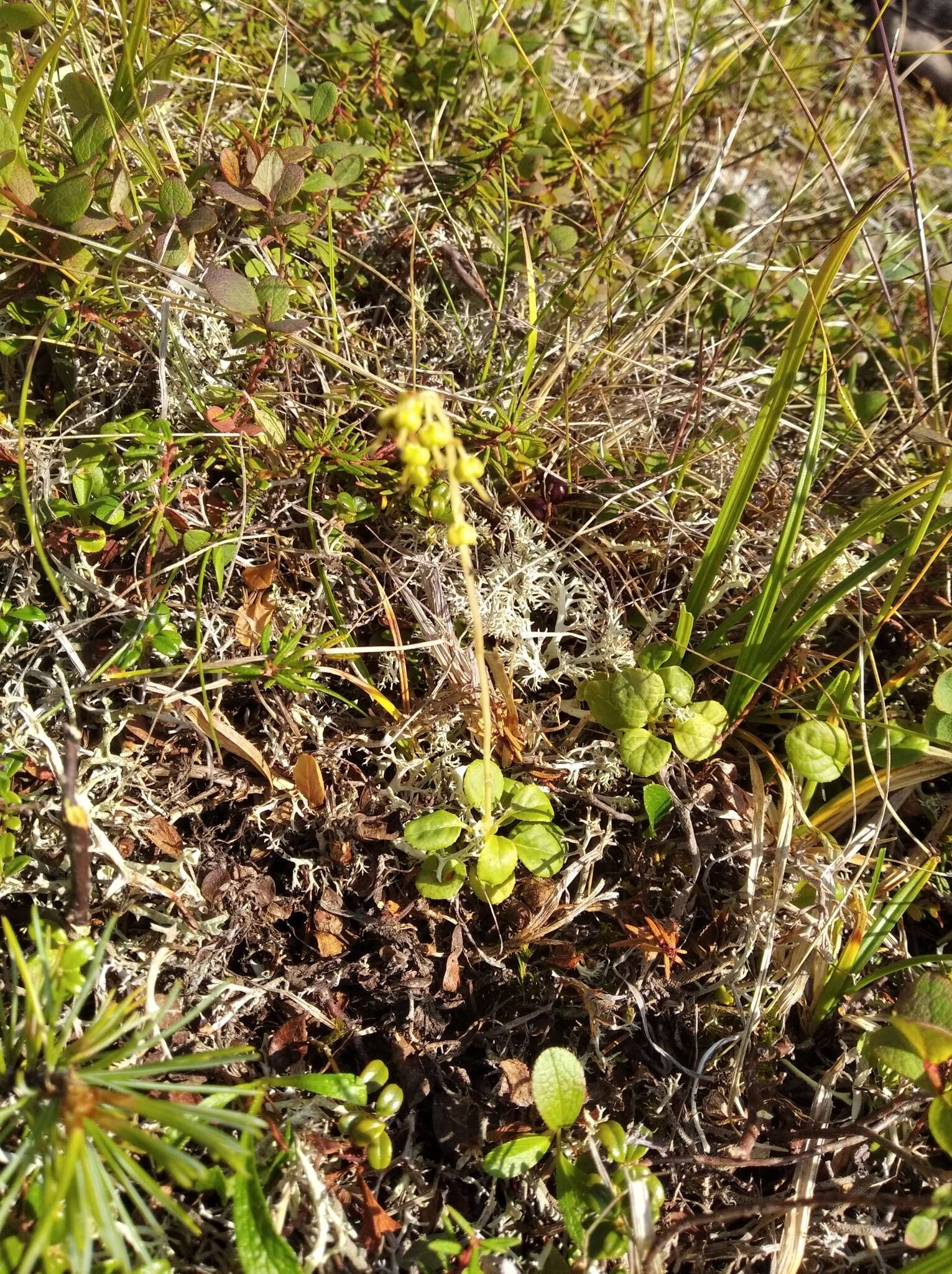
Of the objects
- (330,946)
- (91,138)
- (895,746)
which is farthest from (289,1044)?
(91,138)

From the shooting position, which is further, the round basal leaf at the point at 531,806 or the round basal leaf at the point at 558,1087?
the round basal leaf at the point at 531,806

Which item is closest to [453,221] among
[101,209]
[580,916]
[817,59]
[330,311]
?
[330,311]

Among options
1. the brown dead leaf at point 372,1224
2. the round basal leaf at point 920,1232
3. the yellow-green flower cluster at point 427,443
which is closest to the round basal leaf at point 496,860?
the brown dead leaf at point 372,1224

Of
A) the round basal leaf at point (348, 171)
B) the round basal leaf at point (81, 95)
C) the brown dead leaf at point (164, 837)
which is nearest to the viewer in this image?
the brown dead leaf at point (164, 837)

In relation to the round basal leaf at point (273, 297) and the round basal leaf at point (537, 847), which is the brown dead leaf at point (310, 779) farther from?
the round basal leaf at point (273, 297)

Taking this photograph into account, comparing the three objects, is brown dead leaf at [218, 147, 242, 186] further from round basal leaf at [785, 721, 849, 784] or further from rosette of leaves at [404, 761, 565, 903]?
round basal leaf at [785, 721, 849, 784]

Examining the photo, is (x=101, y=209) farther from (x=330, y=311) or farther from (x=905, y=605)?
(x=905, y=605)
